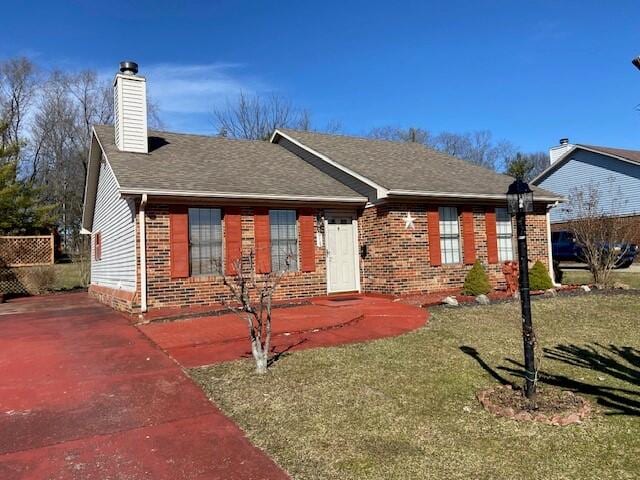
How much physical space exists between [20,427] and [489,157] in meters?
51.1

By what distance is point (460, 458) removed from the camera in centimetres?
355

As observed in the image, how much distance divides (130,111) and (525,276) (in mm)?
10595

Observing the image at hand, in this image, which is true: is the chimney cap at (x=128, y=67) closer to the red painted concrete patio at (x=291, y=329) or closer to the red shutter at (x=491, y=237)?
the red painted concrete patio at (x=291, y=329)

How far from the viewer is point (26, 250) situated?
19188 millimetres

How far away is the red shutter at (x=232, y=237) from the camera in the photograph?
35.1ft

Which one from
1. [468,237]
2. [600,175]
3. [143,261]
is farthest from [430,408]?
[600,175]

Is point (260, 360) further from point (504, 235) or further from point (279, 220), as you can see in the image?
point (504, 235)

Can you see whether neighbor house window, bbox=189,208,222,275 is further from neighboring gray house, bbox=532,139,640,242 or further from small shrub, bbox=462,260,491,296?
neighboring gray house, bbox=532,139,640,242

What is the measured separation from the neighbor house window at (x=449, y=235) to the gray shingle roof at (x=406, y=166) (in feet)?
2.06

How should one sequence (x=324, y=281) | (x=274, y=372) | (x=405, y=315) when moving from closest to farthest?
(x=274, y=372) → (x=405, y=315) → (x=324, y=281)

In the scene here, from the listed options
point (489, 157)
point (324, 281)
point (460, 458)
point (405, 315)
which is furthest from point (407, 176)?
point (489, 157)

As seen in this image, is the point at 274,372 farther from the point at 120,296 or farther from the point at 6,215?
the point at 6,215

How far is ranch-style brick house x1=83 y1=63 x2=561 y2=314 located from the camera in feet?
33.5

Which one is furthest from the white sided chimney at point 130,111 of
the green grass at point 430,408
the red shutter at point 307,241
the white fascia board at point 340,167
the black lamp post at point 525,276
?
the black lamp post at point 525,276
